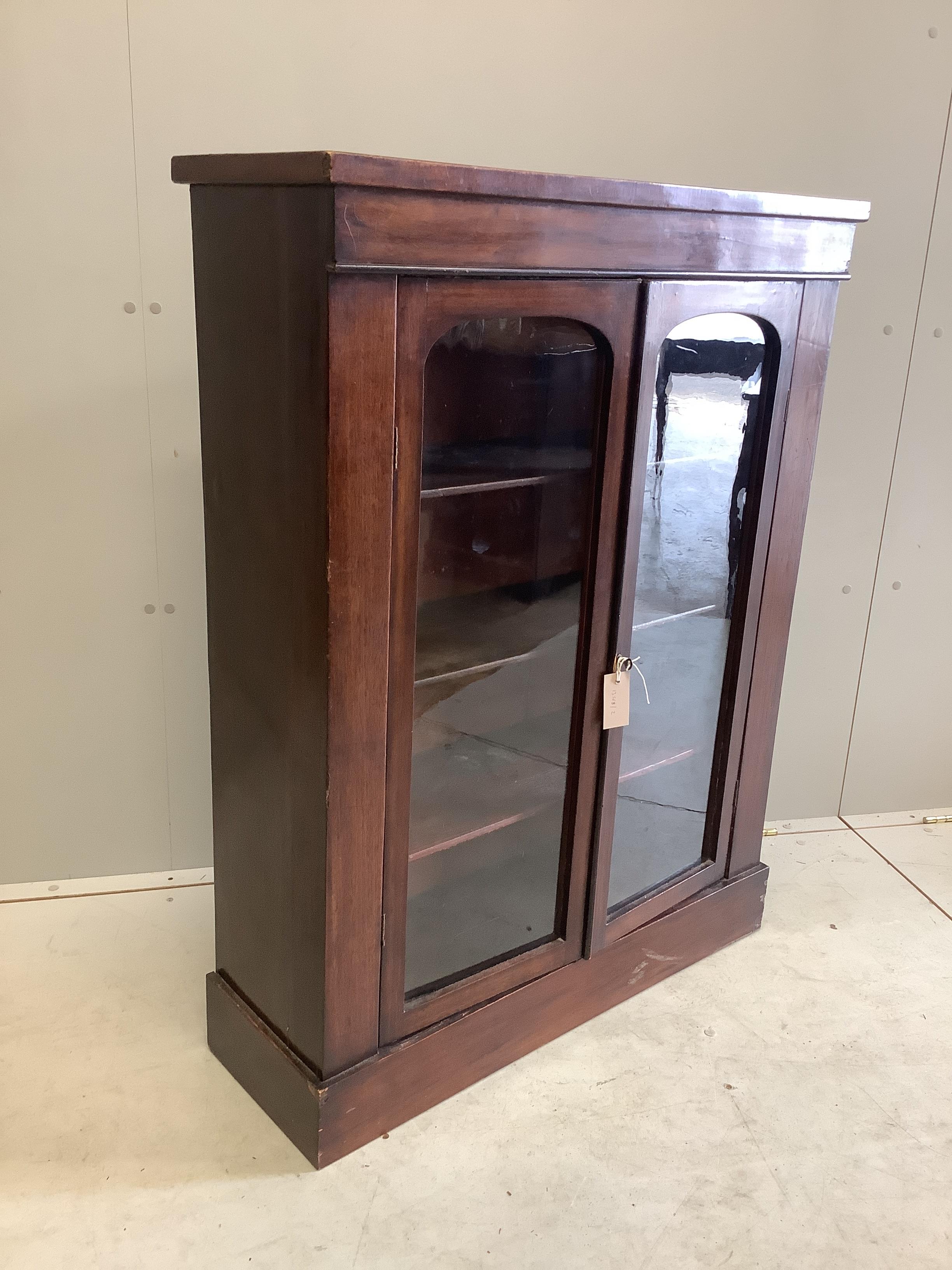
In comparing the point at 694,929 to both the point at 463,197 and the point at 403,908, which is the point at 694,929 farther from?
the point at 463,197

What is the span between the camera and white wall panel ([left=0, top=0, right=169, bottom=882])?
184 cm

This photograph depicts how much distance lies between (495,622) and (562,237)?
0.59m

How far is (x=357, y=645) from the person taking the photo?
57.3 inches

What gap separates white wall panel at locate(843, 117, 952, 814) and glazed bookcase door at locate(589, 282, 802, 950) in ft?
2.31


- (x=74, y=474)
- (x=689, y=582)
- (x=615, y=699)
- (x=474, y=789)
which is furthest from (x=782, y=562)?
(x=74, y=474)

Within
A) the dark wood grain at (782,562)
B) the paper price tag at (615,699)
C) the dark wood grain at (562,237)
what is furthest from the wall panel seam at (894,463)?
the paper price tag at (615,699)

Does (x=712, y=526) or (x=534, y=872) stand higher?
(x=712, y=526)

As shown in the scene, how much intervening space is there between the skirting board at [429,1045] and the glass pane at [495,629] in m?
0.09

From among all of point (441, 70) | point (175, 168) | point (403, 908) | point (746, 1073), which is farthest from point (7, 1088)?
point (441, 70)

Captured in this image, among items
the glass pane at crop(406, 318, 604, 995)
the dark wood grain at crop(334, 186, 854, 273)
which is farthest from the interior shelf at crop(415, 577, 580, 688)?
the dark wood grain at crop(334, 186, 854, 273)

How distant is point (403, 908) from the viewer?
5.47 feet

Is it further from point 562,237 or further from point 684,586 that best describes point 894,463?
point 562,237

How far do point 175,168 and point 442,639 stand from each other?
0.75 metres

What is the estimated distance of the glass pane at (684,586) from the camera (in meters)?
1.80
